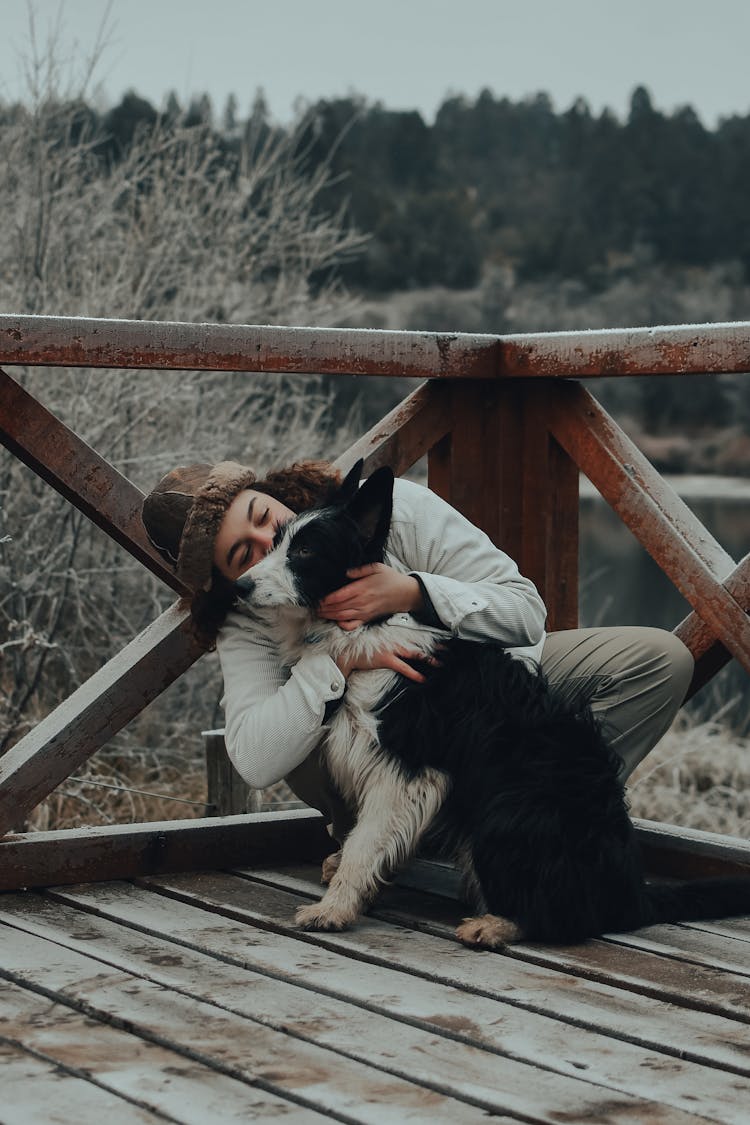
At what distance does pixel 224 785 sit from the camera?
412 cm

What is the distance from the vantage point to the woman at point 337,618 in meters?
3.02

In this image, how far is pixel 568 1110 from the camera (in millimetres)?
2023

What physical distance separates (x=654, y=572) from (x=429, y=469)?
15.3 metres

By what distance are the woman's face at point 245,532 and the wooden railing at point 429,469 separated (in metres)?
0.41

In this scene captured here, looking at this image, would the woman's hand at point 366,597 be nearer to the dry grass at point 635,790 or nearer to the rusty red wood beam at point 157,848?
the rusty red wood beam at point 157,848

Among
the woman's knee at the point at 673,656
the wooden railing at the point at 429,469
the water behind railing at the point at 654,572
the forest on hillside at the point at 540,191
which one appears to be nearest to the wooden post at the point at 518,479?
the wooden railing at the point at 429,469

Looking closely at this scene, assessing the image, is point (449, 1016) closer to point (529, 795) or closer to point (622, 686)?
point (529, 795)

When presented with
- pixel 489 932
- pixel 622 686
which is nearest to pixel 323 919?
pixel 489 932

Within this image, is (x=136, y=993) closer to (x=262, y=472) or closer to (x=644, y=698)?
(x=644, y=698)

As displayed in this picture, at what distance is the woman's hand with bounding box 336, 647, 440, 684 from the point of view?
3.00 metres

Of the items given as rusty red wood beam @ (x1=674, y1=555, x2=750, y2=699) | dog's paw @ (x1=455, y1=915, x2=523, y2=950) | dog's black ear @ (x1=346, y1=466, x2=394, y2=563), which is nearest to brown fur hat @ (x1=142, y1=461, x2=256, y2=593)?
dog's black ear @ (x1=346, y1=466, x2=394, y2=563)

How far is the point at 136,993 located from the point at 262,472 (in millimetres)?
5318

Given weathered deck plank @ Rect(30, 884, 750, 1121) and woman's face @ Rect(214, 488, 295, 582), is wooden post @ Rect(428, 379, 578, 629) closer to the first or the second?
woman's face @ Rect(214, 488, 295, 582)

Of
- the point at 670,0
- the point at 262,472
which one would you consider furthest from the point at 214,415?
the point at 670,0
